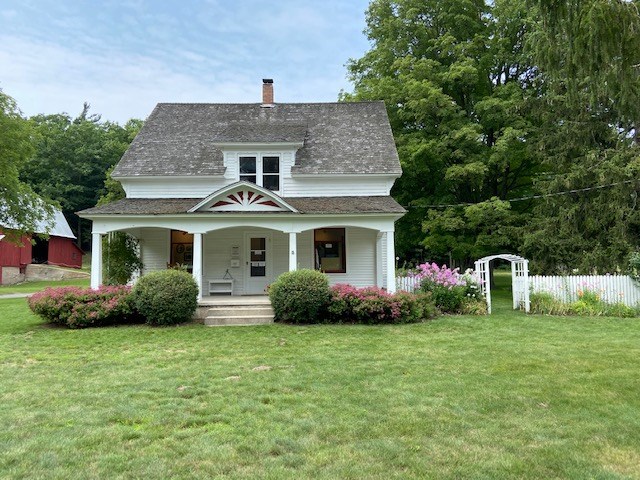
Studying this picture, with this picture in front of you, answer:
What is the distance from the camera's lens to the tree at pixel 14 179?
74.8 ft

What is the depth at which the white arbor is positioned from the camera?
13719mm

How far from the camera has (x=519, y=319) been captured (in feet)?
40.1

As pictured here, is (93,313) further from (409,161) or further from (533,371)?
(409,161)

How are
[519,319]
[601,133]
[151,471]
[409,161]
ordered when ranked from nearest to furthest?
[151,471] < [519,319] < [601,133] < [409,161]

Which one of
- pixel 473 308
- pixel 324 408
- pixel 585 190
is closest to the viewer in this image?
pixel 324 408

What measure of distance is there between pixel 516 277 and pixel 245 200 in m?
9.15

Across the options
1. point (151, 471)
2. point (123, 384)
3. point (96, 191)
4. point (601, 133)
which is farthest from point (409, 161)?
point (96, 191)

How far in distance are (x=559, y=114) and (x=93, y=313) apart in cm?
1938

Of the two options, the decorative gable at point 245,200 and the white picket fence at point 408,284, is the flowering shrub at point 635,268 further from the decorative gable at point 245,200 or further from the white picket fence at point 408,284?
the decorative gable at point 245,200

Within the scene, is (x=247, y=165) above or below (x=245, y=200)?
above

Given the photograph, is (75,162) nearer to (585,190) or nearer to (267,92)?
(267,92)

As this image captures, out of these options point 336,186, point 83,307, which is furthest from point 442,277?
point 83,307

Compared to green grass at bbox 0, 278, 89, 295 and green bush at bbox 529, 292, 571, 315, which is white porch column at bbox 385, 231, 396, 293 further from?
green grass at bbox 0, 278, 89, 295

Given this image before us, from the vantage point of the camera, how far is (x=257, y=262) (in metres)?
16.3
